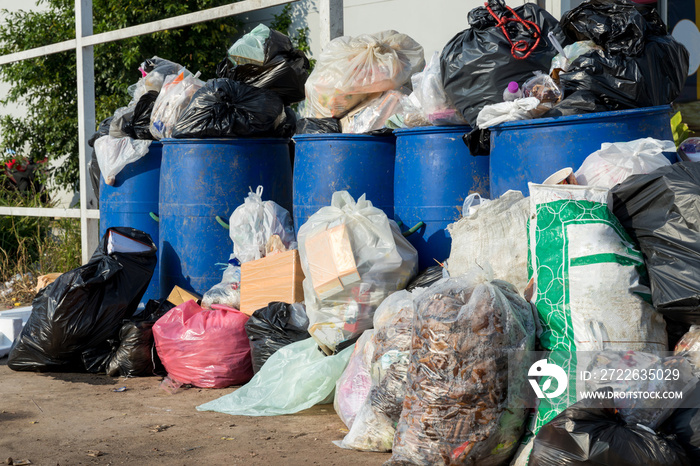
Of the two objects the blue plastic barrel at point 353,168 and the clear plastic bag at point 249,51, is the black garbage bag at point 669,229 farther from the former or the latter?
the clear plastic bag at point 249,51

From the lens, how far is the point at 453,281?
8.91 ft

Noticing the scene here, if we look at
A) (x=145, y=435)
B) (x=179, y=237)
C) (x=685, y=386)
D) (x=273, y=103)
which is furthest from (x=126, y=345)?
(x=685, y=386)

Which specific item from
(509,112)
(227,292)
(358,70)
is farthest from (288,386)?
(358,70)

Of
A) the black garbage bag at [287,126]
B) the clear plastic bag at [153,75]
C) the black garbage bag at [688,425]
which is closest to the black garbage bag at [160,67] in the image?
the clear plastic bag at [153,75]

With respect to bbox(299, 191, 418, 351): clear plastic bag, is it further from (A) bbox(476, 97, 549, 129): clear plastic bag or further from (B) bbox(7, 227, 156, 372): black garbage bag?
(B) bbox(7, 227, 156, 372): black garbage bag

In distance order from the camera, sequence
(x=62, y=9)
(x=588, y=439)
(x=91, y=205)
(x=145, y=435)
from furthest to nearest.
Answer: (x=62, y=9) < (x=91, y=205) < (x=145, y=435) < (x=588, y=439)

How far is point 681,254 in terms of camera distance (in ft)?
8.46

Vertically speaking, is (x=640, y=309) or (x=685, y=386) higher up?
(x=640, y=309)

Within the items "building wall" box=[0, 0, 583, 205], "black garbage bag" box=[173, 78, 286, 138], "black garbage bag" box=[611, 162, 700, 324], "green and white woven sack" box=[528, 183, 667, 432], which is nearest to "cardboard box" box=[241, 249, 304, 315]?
"black garbage bag" box=[173, 78, 286, 138]

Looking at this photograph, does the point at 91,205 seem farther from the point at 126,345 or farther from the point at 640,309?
the point at 640,309

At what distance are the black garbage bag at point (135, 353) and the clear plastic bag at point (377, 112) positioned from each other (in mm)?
1633

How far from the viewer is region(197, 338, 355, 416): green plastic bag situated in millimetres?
3426

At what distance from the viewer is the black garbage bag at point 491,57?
345 centimetres

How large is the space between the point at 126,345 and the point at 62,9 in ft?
20.9
